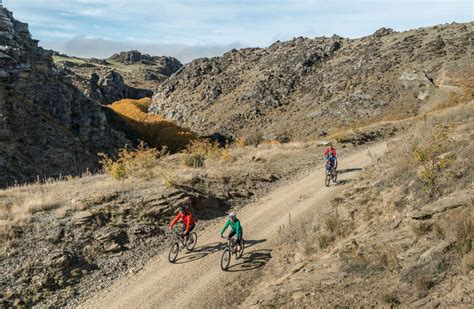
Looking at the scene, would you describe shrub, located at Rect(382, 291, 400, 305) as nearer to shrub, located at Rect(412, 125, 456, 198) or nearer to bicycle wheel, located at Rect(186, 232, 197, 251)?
shrub, located at Rect(412, 125, 456, 198)

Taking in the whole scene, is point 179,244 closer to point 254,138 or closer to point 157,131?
point 254,138

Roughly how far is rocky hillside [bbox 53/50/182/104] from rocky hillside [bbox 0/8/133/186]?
2152 cm

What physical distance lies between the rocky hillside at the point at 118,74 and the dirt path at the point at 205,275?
58.7 m

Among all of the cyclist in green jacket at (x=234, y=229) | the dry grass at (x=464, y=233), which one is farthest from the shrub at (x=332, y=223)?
the dry grass at (x=464, y=233)

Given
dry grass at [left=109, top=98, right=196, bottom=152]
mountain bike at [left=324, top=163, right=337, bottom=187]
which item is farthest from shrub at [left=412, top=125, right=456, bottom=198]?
dry grass at [left=109, top=98, right=196, bottom=152]

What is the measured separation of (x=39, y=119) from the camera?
129 feet

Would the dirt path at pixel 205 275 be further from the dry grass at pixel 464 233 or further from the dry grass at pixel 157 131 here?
the dry grass at pixel 157 131

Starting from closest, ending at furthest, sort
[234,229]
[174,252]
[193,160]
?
1. [234,229]
2. [174,252]
3. [193,160]

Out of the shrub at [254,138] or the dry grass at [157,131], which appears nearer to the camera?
the shrub at [254,138]

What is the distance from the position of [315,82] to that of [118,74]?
63231 mm

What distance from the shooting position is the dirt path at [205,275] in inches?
491

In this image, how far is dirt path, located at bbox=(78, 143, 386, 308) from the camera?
40.9 ft

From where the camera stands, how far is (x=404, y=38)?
224ft

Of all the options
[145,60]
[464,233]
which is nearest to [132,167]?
[464,233]
